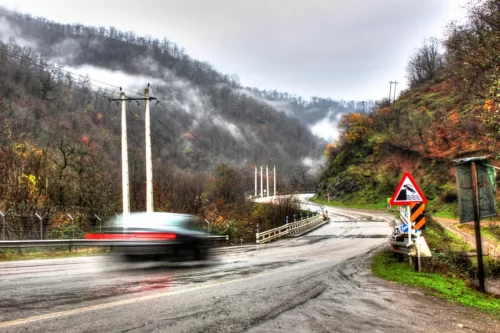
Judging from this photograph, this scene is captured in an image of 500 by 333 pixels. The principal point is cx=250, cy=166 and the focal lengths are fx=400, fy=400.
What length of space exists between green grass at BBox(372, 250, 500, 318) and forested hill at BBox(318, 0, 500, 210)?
12.6m

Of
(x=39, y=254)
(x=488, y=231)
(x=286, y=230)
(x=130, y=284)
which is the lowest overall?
(x=488, y=231)

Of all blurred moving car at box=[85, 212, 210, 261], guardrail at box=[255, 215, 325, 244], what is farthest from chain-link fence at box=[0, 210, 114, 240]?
guardrail at box=[255, 215, 325, 244]

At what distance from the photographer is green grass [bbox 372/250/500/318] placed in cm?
848

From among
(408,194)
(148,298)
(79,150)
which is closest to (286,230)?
Answer: (79,150)

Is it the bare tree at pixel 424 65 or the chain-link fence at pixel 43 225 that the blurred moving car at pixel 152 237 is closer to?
the chain-link fence at pixel 43 225

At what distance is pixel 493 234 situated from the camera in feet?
103

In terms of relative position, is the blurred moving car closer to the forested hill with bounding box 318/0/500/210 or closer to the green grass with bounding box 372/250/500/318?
the green grass with bounding box 372/250/500/318

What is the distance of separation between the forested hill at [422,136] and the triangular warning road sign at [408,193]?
474 inches

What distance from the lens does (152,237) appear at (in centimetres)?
1102

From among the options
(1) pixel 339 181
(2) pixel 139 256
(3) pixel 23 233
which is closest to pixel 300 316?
(2) pixel 139 256

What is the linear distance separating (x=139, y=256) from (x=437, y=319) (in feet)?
24.4

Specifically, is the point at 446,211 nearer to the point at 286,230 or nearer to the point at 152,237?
the point at 286,230

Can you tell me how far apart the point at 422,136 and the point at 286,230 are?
3875 cm

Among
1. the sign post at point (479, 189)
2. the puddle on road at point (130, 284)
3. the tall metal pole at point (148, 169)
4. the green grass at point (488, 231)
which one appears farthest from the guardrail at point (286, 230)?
the sign post at point (479, 189)
